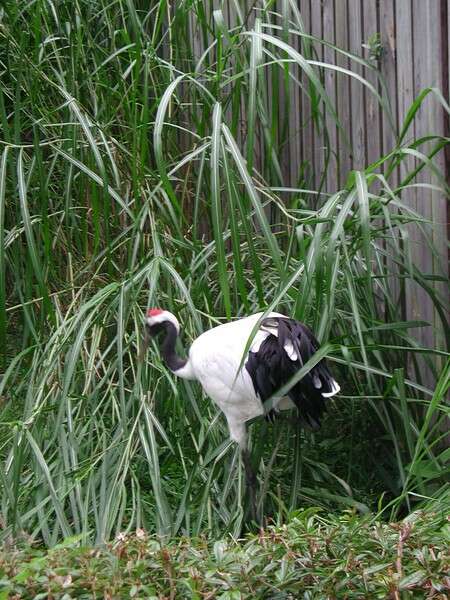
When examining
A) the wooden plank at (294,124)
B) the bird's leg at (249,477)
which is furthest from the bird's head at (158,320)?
the wooden plank at (294,124)

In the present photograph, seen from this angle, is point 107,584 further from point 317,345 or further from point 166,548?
point 317,345

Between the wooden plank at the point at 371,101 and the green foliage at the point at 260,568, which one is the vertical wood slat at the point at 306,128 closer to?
the wooden plank at the point at 371,101

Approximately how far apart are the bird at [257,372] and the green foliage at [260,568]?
2.68ft

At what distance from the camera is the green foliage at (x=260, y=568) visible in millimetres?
2406

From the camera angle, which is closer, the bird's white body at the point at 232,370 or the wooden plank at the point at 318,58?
the bird's white body at the point at 232,370

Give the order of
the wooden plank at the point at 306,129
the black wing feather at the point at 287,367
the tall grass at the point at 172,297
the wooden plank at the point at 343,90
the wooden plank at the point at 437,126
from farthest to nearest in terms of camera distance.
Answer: the wooden plank at the point at 306,129
the wooden plank at the point at 343,90
the wooden plank at the point at 437,126
the tall grass at the point at 172,297
the black wing feather at the point at 287,367

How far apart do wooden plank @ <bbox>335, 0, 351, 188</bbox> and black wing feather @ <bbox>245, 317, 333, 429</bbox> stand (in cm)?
100

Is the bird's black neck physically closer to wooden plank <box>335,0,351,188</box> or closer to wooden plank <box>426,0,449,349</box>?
wooden plank <box>426,0,449,349</box>

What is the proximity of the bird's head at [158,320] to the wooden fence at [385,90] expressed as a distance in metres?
0.82

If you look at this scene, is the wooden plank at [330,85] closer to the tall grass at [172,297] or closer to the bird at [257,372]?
the tall grass at [172,297]

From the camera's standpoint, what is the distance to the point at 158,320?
3.63 m

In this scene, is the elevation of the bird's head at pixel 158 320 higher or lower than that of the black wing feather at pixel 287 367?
higher

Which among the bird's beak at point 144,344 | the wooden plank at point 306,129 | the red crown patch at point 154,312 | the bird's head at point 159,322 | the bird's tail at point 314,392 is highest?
the wooden plank at point 306,129

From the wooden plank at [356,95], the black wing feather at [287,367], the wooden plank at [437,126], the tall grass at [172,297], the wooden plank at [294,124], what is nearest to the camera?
the black wing feather at [287,367]
